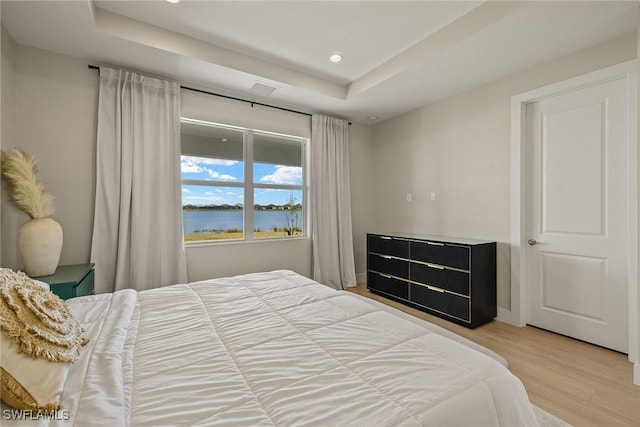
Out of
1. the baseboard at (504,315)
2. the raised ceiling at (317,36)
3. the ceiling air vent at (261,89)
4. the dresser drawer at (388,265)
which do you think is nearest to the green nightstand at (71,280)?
the raised ceiling at (317,36)

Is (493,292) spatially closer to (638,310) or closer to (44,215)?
(638,310)

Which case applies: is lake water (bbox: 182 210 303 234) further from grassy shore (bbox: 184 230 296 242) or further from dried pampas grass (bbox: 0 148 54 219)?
dried pampas grass (bbox: 0 148 54 219)

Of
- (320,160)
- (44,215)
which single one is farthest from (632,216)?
(44,215)

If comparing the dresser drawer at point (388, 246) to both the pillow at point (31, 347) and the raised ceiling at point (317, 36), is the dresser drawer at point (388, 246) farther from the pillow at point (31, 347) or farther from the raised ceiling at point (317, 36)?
the pillow at point (31, 347)

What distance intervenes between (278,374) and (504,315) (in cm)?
292

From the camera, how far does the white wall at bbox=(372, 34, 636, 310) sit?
2680mm

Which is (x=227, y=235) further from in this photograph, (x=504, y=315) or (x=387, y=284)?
(x=504, y=315)

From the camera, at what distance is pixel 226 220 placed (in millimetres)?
3467

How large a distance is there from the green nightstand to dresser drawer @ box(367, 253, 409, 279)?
122 inches

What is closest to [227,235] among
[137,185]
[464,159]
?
[137,185]

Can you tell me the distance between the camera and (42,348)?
84 centimetres

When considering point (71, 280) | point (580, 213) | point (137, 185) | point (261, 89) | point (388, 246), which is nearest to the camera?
point (71, 280)

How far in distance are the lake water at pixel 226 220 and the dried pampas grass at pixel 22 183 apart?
1196mm

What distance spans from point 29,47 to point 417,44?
3399 mm
